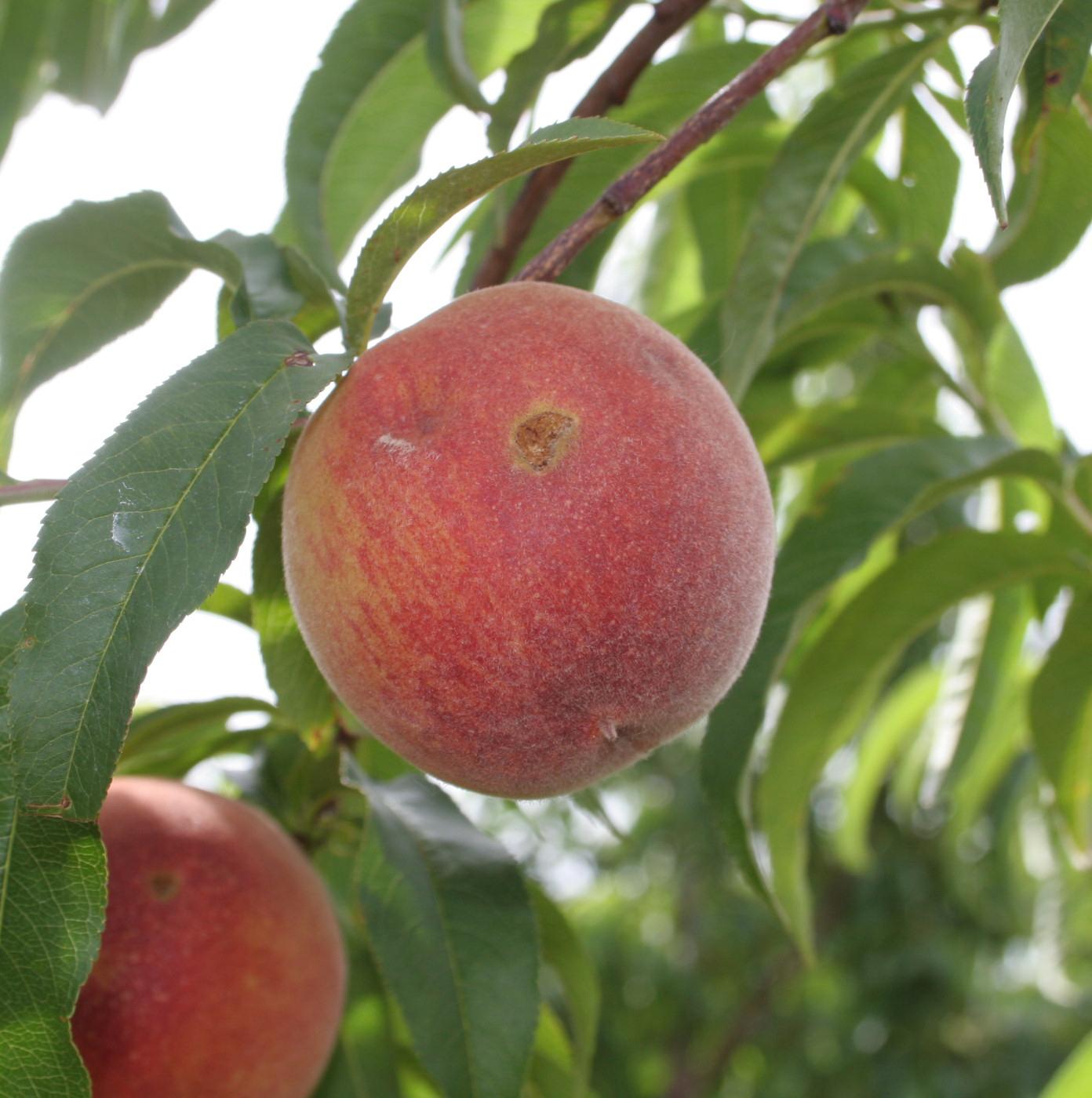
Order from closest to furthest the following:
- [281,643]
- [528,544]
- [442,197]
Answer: [528,544] < [442,197] < [281,643]

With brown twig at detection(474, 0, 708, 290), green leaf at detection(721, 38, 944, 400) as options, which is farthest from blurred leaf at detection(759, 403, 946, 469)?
brown twig at detection(474, 0, 708, 290)

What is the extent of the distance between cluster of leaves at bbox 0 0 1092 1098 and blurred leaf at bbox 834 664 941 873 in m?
0.43

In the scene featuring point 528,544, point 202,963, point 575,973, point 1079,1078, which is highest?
point 528,544

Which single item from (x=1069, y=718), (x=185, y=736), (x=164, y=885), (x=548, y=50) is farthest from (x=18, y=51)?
(x=1069, y=718)

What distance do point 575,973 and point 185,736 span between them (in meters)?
0.53

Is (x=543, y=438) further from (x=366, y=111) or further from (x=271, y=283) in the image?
(x=366, y=111)

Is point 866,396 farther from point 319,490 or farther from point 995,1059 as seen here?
point 995,1059

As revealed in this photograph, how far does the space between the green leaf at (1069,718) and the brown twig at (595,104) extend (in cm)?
82

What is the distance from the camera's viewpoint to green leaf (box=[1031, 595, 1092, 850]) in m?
1.46

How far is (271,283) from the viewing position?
1.08 meters

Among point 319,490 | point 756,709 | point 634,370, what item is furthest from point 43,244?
point 756,709

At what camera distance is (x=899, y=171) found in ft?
5.09

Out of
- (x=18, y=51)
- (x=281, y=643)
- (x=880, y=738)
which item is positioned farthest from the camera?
(x=880, y=738)

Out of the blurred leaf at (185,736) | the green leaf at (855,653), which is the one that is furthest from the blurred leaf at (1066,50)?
the blurred leaf at (185,736)
